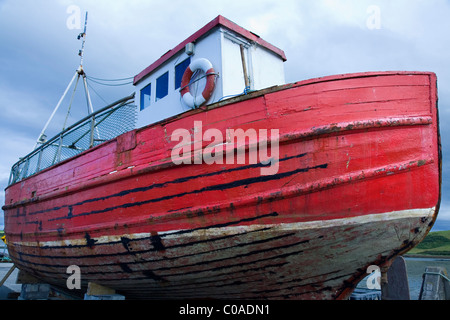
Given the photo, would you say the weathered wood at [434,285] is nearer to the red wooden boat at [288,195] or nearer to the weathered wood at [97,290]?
the red wooden boat at [288,195]

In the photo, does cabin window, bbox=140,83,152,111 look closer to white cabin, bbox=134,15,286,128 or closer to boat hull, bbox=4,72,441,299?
white cabin, bbox=134,15,286,128

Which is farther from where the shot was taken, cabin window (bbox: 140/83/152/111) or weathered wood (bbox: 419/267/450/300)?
cabin window (bbox: 140/83/152/111)

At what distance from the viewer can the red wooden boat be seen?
9.25ft

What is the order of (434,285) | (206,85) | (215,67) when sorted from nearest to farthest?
(434,285), (206,85), (215,67)

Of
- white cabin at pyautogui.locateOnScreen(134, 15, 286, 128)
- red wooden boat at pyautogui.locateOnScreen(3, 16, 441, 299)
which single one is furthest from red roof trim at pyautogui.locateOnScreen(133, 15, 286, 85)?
red wooden boat at pyautogui.locateOnScreen(3, 16, 441, 299)

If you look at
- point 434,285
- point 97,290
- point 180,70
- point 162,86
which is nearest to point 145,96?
point 162,86

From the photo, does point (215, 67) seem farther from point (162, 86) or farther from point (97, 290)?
point (97, 290)

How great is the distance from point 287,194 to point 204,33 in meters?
3.13

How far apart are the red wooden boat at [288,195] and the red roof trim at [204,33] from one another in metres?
1.91

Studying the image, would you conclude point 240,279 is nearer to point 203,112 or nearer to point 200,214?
point 200,214

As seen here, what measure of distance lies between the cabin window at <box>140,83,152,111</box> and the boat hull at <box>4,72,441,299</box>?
5.82 feet

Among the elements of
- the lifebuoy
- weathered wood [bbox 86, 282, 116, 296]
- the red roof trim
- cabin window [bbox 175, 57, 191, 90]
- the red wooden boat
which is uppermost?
the red roof trim

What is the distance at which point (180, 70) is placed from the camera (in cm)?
509
